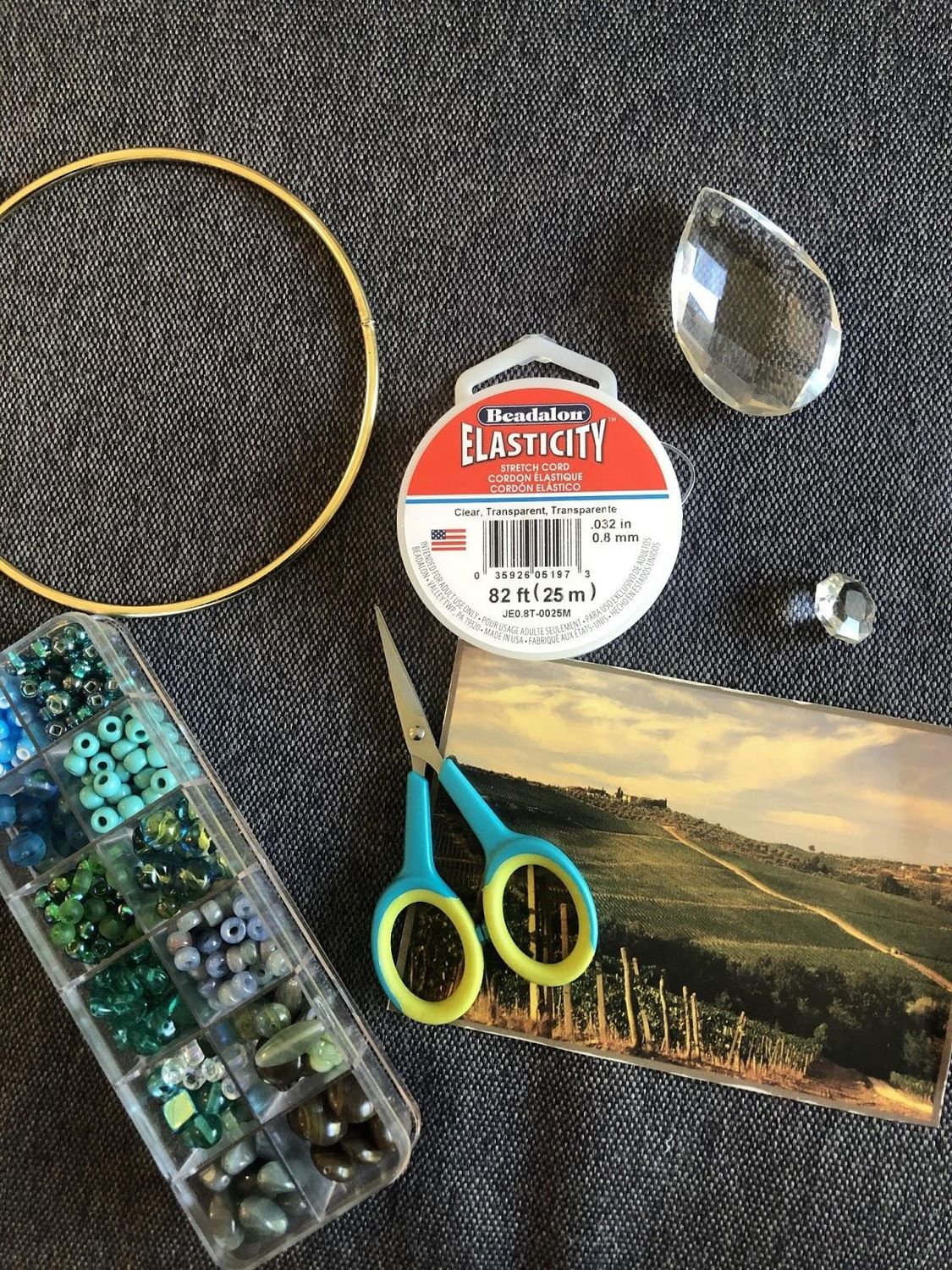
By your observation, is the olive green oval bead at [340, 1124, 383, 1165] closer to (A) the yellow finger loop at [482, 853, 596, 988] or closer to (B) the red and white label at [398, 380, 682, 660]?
(A) the yellow finger loop at [482, 853, 596, 988]

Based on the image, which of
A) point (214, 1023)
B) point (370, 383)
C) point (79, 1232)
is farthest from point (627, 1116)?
point (370, 383)

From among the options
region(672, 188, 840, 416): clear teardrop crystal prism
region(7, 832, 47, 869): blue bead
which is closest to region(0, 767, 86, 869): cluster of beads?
region(7, 832, 47, 869): blue bead

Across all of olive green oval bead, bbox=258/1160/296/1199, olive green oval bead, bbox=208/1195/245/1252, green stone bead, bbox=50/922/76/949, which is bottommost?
olive green oval bead, bbox=208/1195/245/1252

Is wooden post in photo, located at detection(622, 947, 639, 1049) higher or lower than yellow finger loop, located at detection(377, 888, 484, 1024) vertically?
lower

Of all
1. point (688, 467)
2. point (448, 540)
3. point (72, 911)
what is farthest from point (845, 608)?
point (72, 911)

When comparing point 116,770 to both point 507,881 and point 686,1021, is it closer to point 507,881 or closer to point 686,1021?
point 507,881

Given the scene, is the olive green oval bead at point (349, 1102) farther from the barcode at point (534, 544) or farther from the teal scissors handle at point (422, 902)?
the barcode at point (534, 544)

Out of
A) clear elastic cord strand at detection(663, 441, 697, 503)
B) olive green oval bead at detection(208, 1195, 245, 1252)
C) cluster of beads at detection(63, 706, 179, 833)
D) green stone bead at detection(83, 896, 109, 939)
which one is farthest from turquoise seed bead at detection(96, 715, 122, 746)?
clear elastic cord strand at detection(663, 441, 697, 503)
